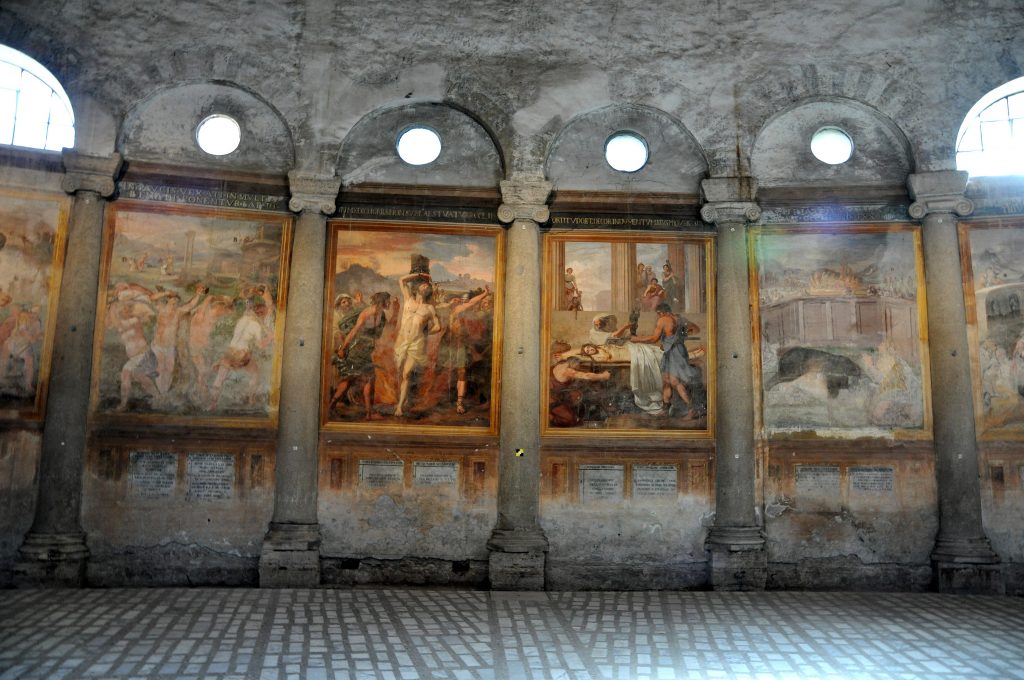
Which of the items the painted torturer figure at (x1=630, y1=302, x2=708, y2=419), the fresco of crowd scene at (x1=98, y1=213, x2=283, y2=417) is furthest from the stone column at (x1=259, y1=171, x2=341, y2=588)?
the painted torturer figure at (x1=630, y1=302, x2=708, y2=419)

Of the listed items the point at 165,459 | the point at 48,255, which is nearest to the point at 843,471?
the point at 165,459

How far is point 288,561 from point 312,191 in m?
4.92

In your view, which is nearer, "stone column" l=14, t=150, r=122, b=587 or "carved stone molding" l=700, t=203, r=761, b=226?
"stone column" l=14, t=150, r=122, b=587

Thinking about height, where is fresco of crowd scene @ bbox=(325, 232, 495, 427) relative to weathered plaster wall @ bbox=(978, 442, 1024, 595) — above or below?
above

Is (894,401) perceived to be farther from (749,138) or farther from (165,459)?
(165,459)

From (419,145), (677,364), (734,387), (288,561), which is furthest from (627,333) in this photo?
(288,561)

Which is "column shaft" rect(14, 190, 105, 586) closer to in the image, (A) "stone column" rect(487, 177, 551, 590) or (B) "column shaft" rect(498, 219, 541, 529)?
(A) "stone column" rect(487, 177, 551, 590)

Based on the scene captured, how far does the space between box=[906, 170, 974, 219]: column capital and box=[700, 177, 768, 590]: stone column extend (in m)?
2.10

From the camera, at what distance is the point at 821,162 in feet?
38.9

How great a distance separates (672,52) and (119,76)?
7613 mm

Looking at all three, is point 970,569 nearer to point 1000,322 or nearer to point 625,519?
point 1000,322

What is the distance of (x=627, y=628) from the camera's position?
8594 mm

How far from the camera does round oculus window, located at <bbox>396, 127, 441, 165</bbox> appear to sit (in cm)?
1186

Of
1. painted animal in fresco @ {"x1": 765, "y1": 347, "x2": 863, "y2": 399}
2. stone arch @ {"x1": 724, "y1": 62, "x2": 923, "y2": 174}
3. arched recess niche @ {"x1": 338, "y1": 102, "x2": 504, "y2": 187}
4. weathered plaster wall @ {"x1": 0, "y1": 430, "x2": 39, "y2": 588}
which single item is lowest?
weathered plaster wall @ {"x1": 0, "y1": 430, "x2": 39, "y2": 588}
